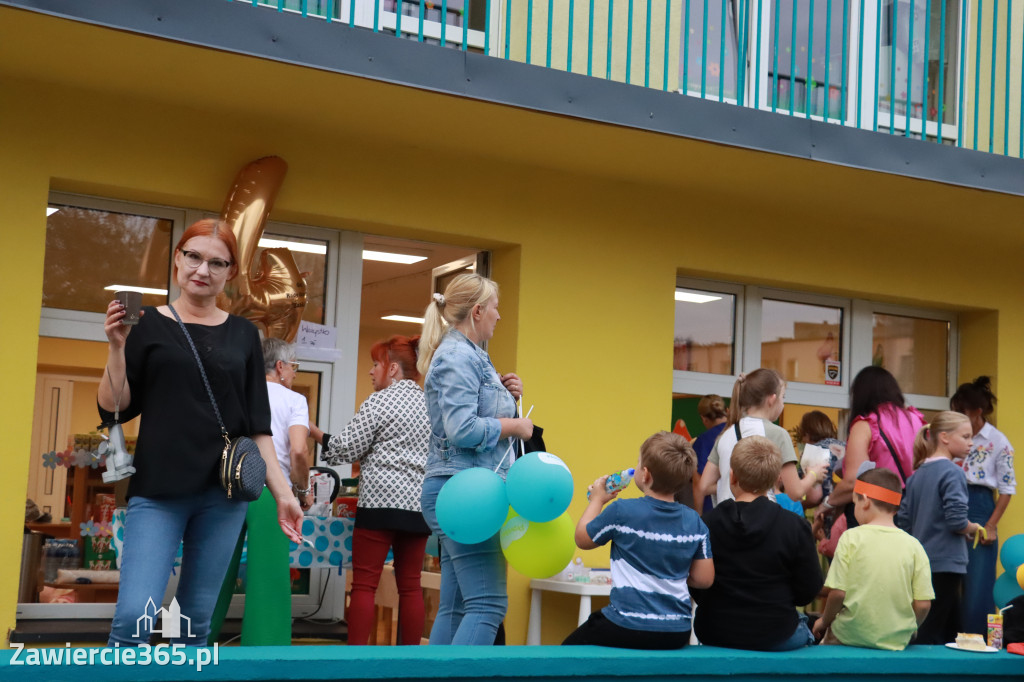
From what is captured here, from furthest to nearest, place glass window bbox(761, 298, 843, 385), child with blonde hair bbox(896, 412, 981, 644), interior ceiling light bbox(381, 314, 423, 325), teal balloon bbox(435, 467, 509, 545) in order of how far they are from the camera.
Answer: interior ceiling light bbox(381, 314, 423, 325) → glass window bbox(761, 298, 843, 385) → child with blonde hair bbox(896, 412, 981, 644) → teal balloon bbox(435, 467, 509, 545)

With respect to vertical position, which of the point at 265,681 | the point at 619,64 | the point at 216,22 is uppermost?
the point at 619,64

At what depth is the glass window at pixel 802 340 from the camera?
7.33 metres

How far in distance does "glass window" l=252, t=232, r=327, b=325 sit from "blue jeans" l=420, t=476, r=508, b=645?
8.02 ft

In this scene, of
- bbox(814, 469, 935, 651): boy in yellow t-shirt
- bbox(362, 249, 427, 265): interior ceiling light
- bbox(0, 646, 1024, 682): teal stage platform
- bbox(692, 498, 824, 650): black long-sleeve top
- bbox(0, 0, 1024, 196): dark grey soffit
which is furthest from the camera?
bbox(362, 249, 427, 265): interior ceiling light

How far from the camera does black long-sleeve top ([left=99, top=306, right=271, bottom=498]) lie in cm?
303

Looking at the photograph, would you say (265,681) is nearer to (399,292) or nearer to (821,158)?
(821,158)

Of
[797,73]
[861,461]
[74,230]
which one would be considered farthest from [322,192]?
[797,73]

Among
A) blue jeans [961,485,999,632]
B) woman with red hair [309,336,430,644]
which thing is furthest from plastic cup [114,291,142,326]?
blue jeans [961,485,999,632]

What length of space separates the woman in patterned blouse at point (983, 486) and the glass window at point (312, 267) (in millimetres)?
3728

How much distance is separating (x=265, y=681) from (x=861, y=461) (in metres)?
3.76

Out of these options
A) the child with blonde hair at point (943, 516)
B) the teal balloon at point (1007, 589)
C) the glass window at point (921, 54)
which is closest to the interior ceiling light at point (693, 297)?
the child with blonde hair at point (943, 516)

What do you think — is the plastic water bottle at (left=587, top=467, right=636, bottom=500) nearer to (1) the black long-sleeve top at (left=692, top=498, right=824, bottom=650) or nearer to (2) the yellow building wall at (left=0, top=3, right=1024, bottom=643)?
(1) the black long-sleeve top at (left=692, top=498, right=824, bottom=650)

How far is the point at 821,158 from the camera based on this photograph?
5727 millimetres

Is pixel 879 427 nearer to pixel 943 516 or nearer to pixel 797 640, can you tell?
pixel 943 516
